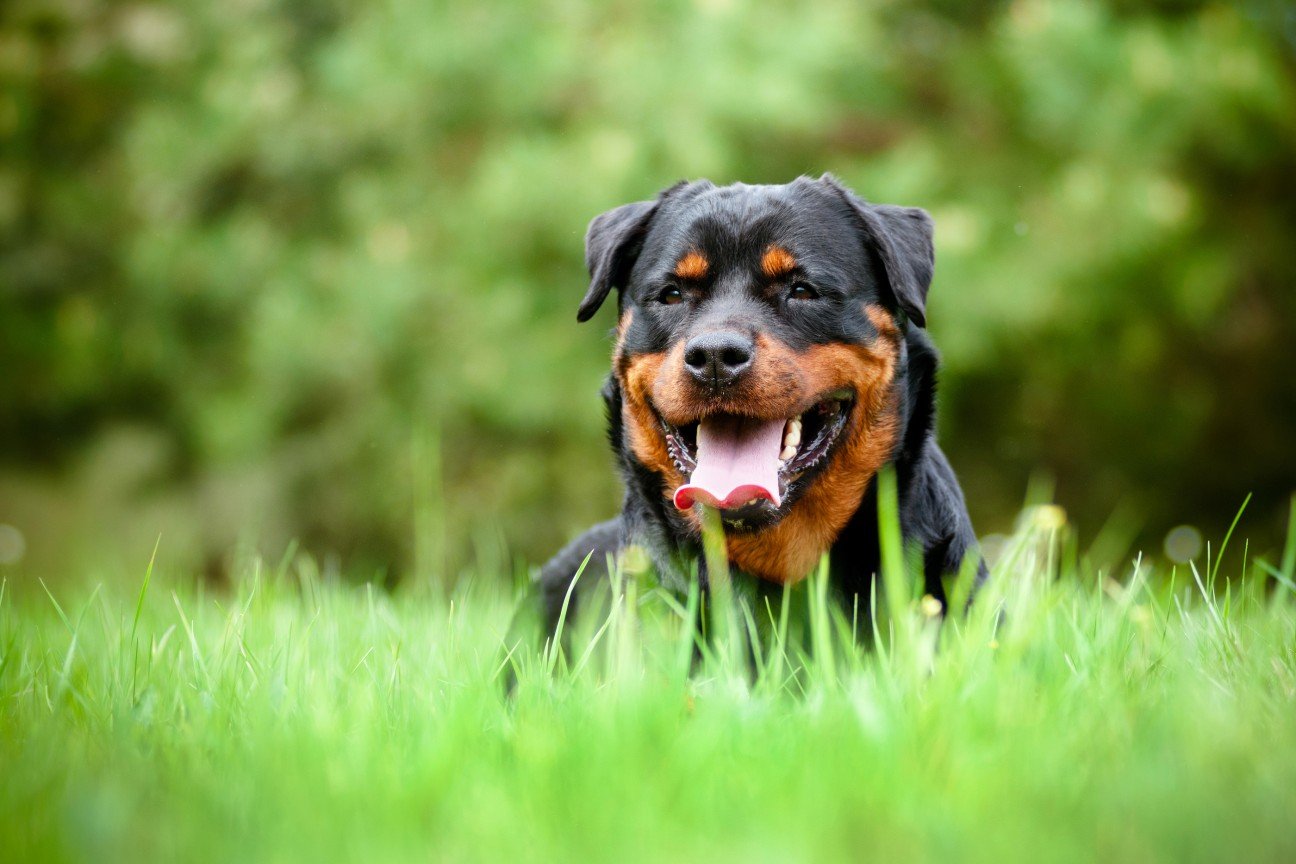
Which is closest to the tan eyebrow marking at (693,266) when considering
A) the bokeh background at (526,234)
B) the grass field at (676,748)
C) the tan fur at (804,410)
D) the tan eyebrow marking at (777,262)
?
the tan eyebrow marking at (777,262)

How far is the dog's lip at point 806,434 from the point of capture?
3.14 m

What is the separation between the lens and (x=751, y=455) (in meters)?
3.12

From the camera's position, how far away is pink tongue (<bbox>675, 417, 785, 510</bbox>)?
2.98 m

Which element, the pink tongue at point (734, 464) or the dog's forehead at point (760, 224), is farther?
the dog's forehead at point (760, 224)

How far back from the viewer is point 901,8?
30.7 ft

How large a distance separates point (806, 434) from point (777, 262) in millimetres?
508

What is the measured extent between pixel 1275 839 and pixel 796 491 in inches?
67.3

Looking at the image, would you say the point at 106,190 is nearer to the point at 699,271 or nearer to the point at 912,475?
the point at 699,271

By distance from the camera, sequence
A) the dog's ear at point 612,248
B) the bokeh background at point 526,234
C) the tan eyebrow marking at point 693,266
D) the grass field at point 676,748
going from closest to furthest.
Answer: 1. the grass field at point 676,748
2. the tan eyebrow marking at point 693,266
3. the dog's ear at point 612,248
4. the bokeh background at point 526,234

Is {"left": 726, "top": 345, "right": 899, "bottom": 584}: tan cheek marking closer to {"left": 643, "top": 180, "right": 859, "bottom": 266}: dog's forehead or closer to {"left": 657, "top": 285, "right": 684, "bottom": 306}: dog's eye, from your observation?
{"left": 643, "top": 180, "right": 859, "bottom": 266}: dog's forehead

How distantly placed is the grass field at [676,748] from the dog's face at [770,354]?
574 millimetres

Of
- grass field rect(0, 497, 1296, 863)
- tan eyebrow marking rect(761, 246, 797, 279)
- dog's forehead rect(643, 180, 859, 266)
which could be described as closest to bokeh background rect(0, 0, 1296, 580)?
dog's forehead rect(643, 180, 859, 266)

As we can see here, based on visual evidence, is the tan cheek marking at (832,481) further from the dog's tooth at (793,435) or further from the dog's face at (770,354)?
the dog's tooth at (793,435)

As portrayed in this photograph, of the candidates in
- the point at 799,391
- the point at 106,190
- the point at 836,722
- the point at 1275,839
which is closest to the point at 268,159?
the point at 106,190
